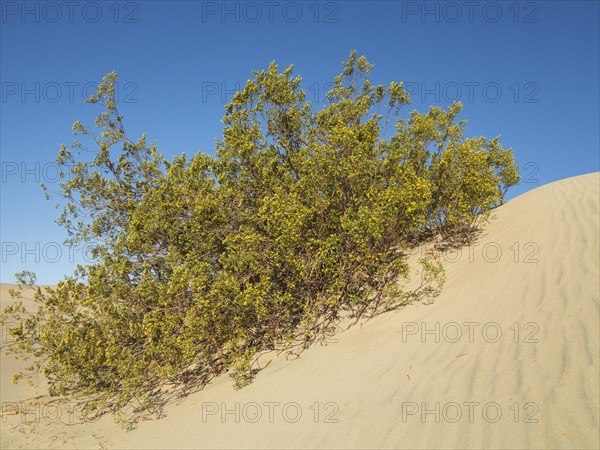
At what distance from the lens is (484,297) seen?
306 inches

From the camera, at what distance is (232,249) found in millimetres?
8609

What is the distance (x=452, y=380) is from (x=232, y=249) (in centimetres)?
Result: 514

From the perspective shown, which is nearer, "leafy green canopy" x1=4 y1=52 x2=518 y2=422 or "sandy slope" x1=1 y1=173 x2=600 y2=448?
"sandy slope" x1=1 y1=173 x2=600 y2=448

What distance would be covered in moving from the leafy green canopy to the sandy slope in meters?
0.86

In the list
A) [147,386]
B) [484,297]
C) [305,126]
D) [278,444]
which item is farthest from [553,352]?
[305,126]

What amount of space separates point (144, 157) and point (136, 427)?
21.7 feet

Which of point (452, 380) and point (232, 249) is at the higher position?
point (232, 249)

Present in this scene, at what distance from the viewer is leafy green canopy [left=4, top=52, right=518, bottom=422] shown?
810cm

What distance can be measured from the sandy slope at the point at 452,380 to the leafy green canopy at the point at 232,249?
865 mm

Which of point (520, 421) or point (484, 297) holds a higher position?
point (484, 297)

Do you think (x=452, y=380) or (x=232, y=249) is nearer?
(x=452, y=380)

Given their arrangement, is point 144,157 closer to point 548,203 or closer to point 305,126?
point 305,126

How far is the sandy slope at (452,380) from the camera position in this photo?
13.9 feet

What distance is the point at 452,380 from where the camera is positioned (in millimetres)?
5246
